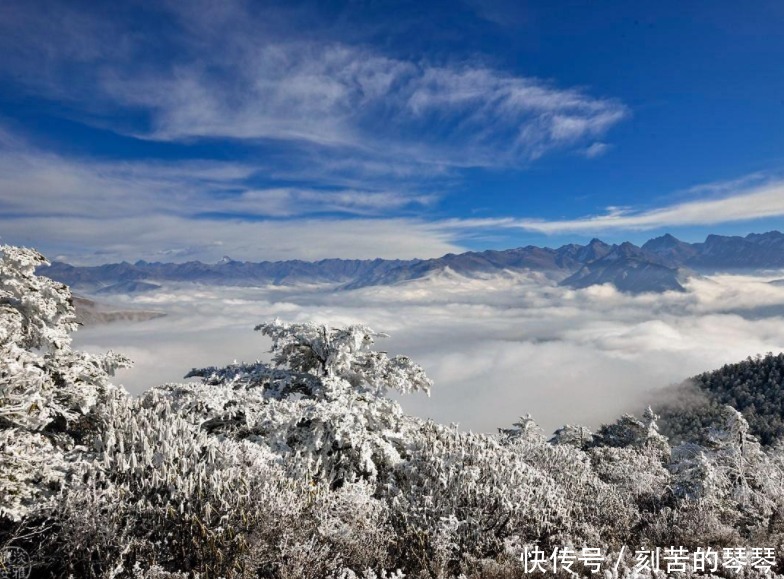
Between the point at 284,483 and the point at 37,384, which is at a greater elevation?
the point at 37,384

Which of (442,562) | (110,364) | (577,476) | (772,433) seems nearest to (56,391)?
(110,364)

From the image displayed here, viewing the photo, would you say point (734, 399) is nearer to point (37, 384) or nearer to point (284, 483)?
point (284, 483)

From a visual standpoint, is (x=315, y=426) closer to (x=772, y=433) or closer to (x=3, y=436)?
(x=3, y=436)

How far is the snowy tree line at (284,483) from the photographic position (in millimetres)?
6645

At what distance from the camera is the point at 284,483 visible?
25.6ft

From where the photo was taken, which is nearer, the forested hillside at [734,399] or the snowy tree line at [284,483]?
Result: the snowy tree line at [284,483]

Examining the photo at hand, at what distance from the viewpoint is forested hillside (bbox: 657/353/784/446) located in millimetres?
115938
